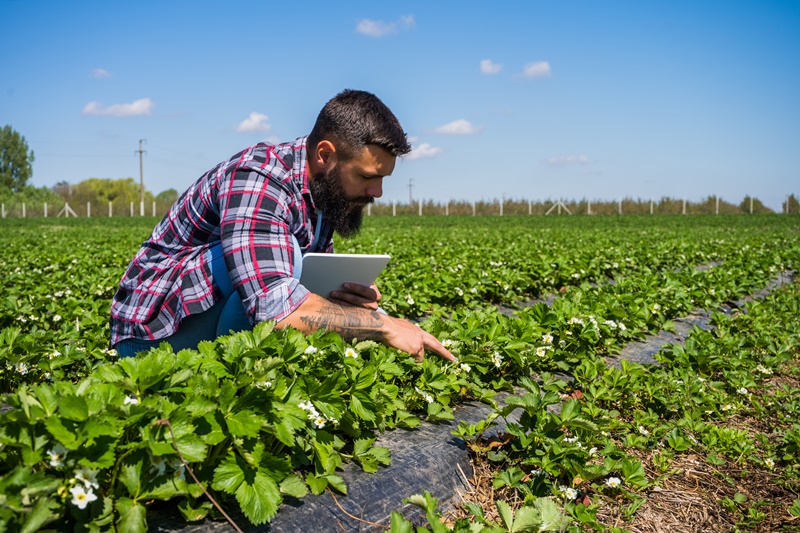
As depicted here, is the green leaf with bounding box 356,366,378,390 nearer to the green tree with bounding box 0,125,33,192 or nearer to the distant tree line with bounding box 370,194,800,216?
the distant tree line with bounding box 370,194,800,216

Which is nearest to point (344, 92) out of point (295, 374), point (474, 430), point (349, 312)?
point (349, 312)

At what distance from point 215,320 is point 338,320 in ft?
2.25

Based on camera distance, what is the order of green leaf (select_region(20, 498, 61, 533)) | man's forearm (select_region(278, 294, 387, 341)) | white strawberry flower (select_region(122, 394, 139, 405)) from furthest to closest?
man's forearm (select_region(278, 294, 387, 341)), white strawberry flower (select_region(122, 394, 139, 405)), green leaf (select_region(20, 498, 61, 533))

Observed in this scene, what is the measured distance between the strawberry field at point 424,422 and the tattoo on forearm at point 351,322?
11 centimetres

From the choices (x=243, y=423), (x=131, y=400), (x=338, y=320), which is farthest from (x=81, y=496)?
(x=338, y=320)

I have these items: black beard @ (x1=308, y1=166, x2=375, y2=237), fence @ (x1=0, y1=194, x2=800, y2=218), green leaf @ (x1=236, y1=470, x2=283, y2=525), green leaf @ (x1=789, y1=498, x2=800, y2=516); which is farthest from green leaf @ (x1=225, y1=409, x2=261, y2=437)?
fence @ (x1=0, y1=194, x2=800, y2=218)

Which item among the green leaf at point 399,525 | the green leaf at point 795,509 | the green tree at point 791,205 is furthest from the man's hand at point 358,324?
the green tree at point 791,205

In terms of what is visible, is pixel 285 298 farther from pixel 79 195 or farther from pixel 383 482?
pixel 79 195

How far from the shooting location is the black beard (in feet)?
9.77

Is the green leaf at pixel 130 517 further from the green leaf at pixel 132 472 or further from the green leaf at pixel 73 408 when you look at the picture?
the green leaf at pixel 73 408

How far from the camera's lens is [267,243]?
267 cm

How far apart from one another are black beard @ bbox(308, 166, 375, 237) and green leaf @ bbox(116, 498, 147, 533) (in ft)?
5.56

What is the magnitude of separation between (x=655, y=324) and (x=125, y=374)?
3981 millimetres

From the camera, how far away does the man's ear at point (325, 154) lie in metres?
2.91
